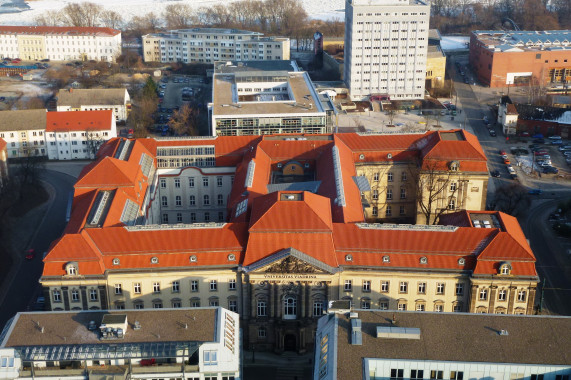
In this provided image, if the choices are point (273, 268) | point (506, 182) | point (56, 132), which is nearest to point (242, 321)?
point (273, 268)

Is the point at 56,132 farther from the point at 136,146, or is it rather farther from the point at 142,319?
the point at 142,319

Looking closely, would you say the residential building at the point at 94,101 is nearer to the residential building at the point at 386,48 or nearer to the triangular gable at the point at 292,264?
the residential building at the point at 386,48

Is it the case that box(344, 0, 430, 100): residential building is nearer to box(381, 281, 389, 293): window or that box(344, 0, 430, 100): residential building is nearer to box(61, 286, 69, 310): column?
box(381, 281, 389, 293): window

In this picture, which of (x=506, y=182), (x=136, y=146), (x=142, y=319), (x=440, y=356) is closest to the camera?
(x=440, y=356)

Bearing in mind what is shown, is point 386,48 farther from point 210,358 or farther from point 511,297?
point 210,358

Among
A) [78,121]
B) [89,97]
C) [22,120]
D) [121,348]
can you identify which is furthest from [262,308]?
[89,97]

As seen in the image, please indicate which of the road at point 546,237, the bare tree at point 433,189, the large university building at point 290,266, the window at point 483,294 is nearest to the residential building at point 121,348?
the large university building at point 290,266
